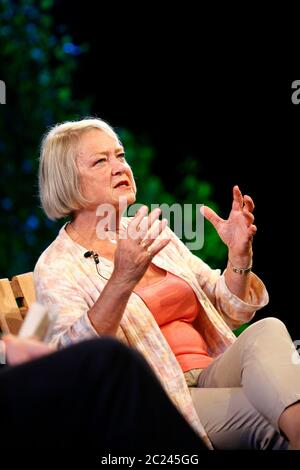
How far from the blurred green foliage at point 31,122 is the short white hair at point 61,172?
1229 mm

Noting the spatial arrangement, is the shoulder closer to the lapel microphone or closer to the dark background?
the lapel microphone

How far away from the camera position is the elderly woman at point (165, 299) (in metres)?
1.80

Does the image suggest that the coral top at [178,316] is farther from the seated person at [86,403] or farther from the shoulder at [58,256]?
the seated person at [86,403]

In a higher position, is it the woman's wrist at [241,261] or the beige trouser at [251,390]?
the woman's wrist at [241,261]

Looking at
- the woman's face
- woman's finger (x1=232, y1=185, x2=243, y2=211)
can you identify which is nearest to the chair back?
the woman's face

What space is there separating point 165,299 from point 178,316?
59mm

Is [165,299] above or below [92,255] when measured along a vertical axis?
below

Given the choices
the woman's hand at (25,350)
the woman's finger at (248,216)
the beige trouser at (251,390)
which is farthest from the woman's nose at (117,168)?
the woman's hand at (25,350)

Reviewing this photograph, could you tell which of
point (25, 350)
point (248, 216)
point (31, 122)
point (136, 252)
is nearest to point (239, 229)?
point (248, 216)

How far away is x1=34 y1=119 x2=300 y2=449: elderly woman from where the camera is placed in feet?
5.91

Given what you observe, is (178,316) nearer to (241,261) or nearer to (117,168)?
(241,261)

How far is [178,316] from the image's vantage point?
208 cm

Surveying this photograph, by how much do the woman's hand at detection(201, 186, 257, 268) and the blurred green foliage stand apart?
1.29 m

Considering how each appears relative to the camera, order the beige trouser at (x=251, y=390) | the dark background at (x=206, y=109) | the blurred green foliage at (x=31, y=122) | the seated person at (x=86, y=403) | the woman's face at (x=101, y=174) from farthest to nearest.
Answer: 1. the blurred green foliage at (x=31, y=122)
2. the dark background at (x=206, y=109)
3. the woman's face at (x=101, y=174)
4. the beige trouser at (x=251, y=390)
5. the seated person at (x=86, y=403)
